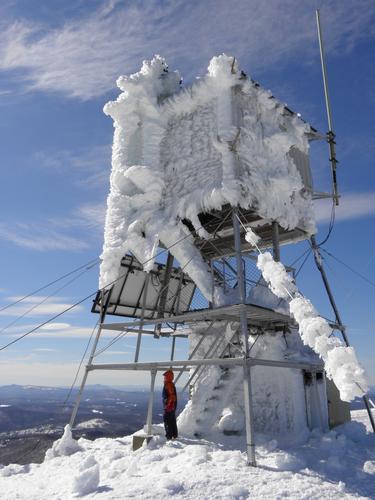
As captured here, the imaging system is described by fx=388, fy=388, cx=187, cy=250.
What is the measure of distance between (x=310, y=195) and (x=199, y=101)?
5594mm

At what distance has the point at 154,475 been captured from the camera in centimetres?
776

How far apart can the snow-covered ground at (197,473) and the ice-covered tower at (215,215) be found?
6.12 ft

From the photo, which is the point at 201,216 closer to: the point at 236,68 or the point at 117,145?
the point at 117,145

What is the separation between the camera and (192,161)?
13.5 meters

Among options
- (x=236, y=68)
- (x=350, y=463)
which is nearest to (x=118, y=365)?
(x=350, y=463)

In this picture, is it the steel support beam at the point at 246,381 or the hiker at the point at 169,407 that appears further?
the hiker at the point at 169,407

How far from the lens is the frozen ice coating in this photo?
12578mm

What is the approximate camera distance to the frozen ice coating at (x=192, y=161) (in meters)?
12.6

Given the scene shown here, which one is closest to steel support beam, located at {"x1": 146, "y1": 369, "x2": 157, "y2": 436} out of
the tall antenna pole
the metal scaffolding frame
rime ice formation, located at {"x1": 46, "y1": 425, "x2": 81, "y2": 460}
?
the metal scaffolding frame

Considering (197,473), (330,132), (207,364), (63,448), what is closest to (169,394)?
(207,364)

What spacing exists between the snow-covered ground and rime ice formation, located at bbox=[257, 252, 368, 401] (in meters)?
2.12

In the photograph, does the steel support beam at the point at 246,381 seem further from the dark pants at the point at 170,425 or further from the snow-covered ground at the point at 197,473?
the dark pants at the point at 170,425

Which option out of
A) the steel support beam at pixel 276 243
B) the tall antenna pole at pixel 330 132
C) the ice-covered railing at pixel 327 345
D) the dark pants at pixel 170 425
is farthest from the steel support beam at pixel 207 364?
the tall antenna pole at pixel 330 132

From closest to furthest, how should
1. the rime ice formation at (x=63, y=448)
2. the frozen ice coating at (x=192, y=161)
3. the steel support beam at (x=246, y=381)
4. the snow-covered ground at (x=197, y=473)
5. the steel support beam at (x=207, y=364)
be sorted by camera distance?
the snow-covered ground at (x=197, y=473) → the steel support beam at (x=246, y=381) → the steel support beam at (x=207, y=364) → the rime ice formation at (x=63, y=448) → the frozen ice coating at (x=192, y=161)
